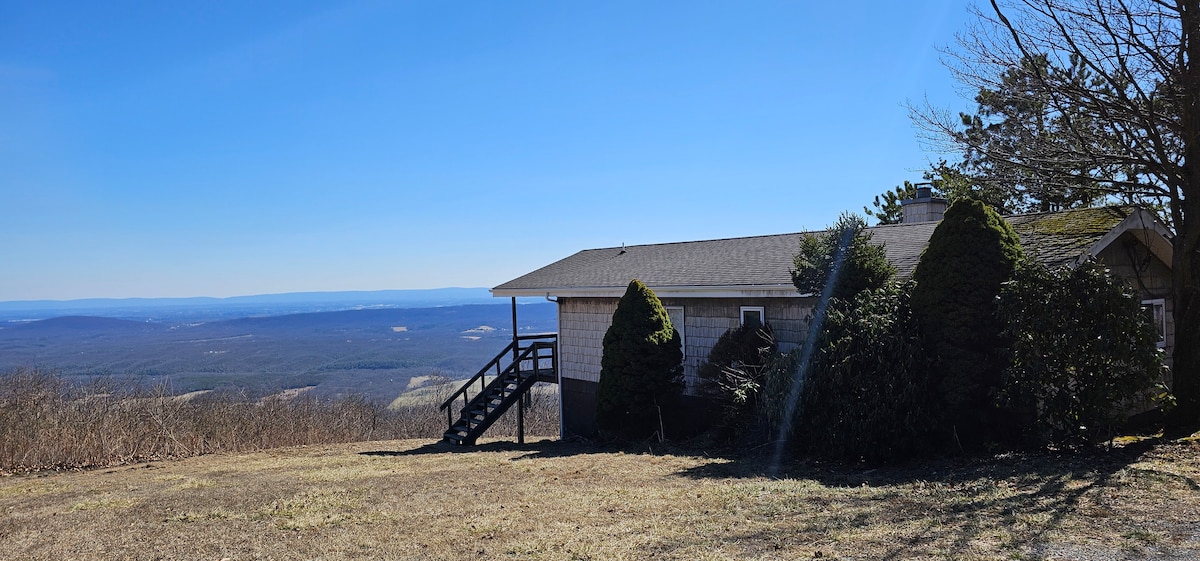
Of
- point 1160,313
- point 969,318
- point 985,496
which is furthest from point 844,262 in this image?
point 1160,313

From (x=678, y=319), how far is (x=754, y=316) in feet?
6.80

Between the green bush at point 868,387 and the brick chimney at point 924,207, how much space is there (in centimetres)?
664

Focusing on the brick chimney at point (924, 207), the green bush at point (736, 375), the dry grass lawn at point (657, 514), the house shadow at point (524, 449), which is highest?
the brick chimney at point (924, 207)

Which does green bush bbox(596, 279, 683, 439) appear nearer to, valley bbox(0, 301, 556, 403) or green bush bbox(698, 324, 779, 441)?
green bush bbox(698, 324, 779, 441)

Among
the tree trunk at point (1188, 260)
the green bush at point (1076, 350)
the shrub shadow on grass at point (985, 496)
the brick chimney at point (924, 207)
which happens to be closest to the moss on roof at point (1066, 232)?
the tree trunk at point (1188, 260)

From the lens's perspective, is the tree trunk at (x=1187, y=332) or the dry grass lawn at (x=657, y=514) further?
the tree trunk at (x=1187, y=332)

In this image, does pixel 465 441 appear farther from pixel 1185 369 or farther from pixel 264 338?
pixel 264 338

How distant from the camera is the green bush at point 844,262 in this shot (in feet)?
39.8

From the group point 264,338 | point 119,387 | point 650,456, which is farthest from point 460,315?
point 650,456

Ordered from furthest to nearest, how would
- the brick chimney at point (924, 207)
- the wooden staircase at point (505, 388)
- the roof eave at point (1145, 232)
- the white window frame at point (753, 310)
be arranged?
the wooden staircase at point (505, 388)
the brick chimney at point (924, 207)
the white window frame at point (753, 310)
the roof eave at point (1145, 232)

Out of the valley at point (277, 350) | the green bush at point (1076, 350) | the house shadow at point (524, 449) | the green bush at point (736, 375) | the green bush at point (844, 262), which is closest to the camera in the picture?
the green bush at point (1076, 350)

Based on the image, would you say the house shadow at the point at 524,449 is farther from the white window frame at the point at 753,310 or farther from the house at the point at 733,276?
the white window frame at the point at 753,310

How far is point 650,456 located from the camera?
13062 millimetres

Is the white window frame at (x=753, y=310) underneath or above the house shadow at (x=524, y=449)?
above
